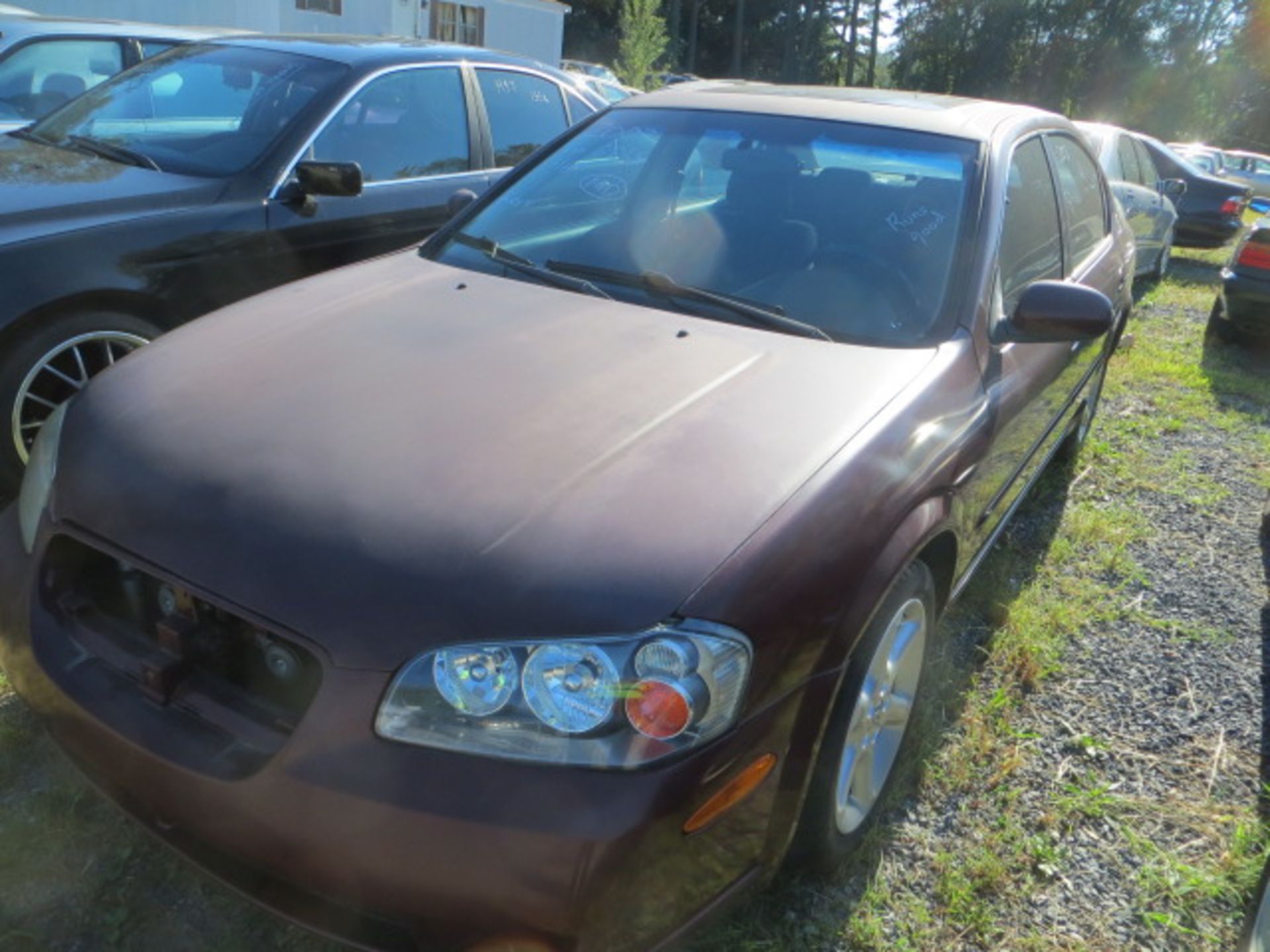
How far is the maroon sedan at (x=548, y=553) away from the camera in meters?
1.54

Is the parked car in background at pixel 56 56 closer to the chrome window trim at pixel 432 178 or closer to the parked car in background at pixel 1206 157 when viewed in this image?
the chrome window trim at pixel 432 178

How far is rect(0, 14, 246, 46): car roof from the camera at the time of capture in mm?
5879

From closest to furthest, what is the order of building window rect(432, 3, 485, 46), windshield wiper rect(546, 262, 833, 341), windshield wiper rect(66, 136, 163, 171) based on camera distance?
windshield wiper rect(546, 262, 833, 341), windshield wiper rect(66, 136, 163, 171), building window rect(432, 3, 485, 46)

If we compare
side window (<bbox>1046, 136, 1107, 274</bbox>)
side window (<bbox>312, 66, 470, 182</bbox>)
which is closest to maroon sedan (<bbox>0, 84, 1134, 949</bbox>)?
side window (<bbox>1046, 136, 1107, 274</bbox>)

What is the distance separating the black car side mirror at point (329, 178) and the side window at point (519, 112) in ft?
3.74

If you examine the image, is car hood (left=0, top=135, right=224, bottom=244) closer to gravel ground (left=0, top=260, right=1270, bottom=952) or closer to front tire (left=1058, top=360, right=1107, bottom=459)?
gravel ground (left=0, top=260, right=1270, bottom=952)

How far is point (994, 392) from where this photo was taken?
8.51 feet

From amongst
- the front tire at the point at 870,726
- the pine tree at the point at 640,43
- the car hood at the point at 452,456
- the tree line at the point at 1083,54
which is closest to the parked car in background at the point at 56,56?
the car hood at the point at 452,456

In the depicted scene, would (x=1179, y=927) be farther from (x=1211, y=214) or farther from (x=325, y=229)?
(x=1211, y=214)

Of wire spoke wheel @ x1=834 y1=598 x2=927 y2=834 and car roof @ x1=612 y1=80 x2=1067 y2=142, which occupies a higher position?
car roof @ x1=612 y1=80 x2=1067 y2=142

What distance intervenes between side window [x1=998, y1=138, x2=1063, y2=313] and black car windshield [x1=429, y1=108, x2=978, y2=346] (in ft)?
0.66

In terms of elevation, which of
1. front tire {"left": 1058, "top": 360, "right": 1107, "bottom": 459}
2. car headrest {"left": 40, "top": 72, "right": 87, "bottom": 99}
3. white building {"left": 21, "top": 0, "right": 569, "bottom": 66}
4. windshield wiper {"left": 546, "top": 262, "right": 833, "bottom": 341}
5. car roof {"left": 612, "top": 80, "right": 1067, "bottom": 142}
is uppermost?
white building {"left": 21, "top": 0, "right": 569, "bottom": 66}

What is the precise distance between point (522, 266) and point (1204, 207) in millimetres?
11474

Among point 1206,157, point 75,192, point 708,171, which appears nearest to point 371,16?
point 1206,157
